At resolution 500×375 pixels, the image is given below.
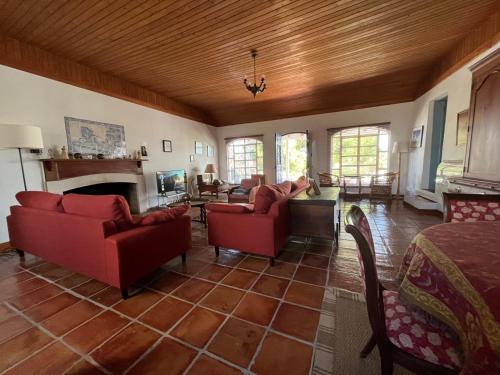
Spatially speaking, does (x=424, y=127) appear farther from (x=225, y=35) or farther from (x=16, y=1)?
(x=16, y=1)

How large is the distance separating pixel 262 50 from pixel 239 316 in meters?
3.71

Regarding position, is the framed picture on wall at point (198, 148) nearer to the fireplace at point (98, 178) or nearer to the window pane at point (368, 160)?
the fireplace at point (98, 178)

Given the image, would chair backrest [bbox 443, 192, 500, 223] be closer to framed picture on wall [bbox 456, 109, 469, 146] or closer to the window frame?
framed picture on wall [bbox 456, 109, 469, 146]

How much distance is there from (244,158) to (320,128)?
111 inches

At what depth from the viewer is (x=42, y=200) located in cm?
223

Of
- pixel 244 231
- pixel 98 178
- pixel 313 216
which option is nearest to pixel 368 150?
pixel 313 216

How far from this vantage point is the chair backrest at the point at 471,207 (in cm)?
162

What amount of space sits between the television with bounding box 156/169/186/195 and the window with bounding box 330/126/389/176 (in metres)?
4.55

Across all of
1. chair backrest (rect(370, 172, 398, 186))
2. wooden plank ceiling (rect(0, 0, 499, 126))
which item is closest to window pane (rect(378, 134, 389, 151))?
chair backrest (rect(370, 172, 398, 186))

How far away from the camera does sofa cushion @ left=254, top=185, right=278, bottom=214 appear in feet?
7.53

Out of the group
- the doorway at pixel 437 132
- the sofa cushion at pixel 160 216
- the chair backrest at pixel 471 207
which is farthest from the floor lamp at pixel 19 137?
the doorway at pixel 437 132

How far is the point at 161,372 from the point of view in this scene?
1176 millimetres

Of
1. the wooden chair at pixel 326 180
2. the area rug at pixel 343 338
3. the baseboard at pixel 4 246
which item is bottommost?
the area rug at pixel 343 338

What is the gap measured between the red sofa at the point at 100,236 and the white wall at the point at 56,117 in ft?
3.68
